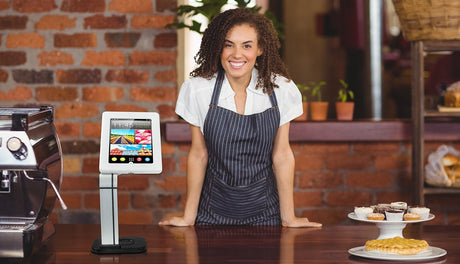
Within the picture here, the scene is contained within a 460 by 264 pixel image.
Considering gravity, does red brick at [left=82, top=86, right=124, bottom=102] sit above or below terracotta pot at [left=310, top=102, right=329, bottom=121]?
above

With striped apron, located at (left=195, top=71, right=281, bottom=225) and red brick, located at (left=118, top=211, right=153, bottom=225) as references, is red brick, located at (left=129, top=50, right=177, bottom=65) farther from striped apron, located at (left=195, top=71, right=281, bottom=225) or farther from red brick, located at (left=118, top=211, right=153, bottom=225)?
striped apron, located at (left=195, top=71, right=281, bottom=225)

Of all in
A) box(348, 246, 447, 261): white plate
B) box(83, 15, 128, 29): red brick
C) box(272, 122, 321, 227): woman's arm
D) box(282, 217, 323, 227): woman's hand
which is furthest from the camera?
box(83, 15, 128, 29): red brick

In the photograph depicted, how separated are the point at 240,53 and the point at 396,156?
142cm

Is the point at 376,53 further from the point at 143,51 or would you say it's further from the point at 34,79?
the point at 34,79

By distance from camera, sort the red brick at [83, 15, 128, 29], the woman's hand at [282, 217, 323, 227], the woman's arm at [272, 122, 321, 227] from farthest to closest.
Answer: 1. the red brick at [83, 15, 128, 29]
2. the woman's arm at [272, 122, 321, 227]
3. the woman's hand at [282, 217, 323, 227]

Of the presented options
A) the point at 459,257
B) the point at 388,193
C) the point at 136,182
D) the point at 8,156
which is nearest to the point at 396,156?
the point at 388,193

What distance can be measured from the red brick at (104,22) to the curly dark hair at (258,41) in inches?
40.8

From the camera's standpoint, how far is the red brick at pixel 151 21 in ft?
11.2

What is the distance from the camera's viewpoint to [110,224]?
6.00 feet

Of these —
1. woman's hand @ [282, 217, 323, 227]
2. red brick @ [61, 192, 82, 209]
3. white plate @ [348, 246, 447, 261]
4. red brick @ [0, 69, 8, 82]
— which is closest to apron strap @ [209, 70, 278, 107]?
woman's hand @ [282, 217, 323, 227]

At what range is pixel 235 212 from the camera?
2486mm

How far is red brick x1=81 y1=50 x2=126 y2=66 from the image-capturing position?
135 inches

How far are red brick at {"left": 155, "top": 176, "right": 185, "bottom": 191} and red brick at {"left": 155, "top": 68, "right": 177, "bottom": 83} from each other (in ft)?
1.56

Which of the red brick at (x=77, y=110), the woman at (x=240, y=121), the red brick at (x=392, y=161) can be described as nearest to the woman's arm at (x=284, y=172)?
the woman at (x=240, y=121)
